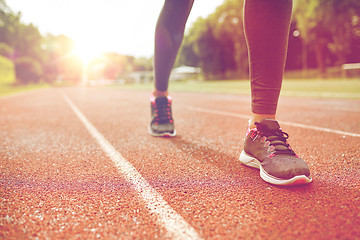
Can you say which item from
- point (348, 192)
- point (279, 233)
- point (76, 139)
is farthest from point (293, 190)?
point (76, 139)

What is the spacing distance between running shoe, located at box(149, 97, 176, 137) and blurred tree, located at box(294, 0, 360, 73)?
22891mm

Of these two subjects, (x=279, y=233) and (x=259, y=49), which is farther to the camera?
(x=259, y=49)

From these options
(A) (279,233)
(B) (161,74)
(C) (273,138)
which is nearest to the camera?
(A) (279,233)

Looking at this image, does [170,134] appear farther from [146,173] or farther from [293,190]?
[293,190]

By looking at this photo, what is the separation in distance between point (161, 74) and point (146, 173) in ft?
3.78

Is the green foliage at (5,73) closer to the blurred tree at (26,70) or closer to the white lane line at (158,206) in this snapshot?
the blurred tree at (26,70)

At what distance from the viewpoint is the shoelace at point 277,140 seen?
59.6 inches

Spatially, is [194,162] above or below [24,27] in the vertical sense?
below

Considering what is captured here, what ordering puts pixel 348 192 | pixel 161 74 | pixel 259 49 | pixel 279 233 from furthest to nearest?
1. pixel 161 74
2. pixel 259 49
3. pixel 348 192
4. pixel 279 233

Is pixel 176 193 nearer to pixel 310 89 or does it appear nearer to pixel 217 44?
pixel 310 89

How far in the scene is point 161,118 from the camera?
259cm

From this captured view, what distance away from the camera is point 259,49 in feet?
5.52

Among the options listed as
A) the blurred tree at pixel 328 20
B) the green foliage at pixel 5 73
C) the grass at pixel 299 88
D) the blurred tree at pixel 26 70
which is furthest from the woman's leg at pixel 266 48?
the blurred tree at pixel 26 70

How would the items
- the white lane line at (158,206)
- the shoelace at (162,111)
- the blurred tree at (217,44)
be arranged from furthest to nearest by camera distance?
the blurred tree at (217,44) → the shoelace at (162,111) → the white lane line at (158,206)
